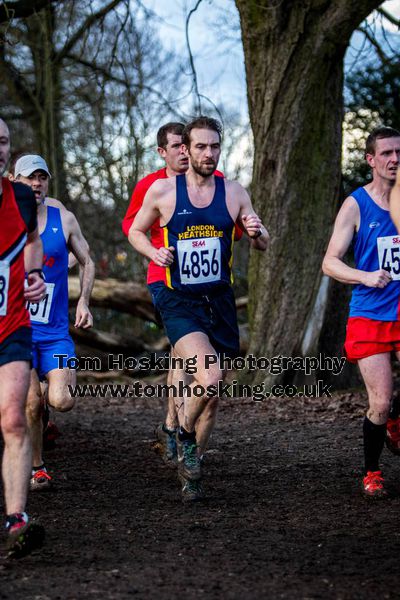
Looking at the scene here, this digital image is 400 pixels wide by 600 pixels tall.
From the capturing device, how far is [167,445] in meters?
7.88

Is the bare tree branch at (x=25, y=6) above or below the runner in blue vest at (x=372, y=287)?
above

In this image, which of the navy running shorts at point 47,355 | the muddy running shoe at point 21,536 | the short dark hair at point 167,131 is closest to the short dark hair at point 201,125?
the short dark hair at point 167,131

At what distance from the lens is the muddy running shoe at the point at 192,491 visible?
6176 mm

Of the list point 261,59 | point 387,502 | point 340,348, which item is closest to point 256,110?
Result: point 261,59

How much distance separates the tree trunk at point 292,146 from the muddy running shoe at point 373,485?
5.37m

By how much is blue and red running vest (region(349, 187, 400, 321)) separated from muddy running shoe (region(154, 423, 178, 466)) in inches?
86.4

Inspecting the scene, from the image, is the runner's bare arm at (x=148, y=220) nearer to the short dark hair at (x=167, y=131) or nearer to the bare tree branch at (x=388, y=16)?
the short dark hair at (x=167, y=131)

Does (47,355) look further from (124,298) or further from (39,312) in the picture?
(124,298)

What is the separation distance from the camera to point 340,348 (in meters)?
12.3

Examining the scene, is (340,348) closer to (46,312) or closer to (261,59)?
(261,59)

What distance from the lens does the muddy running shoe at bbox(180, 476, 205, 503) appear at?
6176 millimetres

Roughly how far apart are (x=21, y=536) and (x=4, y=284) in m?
1.15

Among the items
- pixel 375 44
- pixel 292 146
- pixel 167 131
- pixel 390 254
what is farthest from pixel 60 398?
pixel 375 44

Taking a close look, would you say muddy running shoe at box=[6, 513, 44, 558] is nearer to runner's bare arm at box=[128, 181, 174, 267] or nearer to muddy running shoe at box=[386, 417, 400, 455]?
runner's bare arm at box=[128, 181, 174, 267]
